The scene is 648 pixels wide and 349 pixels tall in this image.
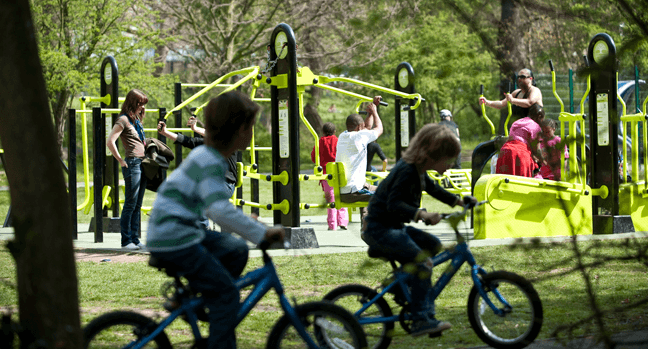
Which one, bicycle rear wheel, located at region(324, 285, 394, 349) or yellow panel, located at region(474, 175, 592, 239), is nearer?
bicycle rear wheel, located at region(324, 285, 394, 349)

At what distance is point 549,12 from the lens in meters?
2.99

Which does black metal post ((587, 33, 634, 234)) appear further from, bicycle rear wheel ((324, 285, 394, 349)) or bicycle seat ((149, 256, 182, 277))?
bicycle seat ((149, 256, 182, 277))

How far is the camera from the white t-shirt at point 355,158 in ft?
31.7

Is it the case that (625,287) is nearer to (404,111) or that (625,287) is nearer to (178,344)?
(178,344)

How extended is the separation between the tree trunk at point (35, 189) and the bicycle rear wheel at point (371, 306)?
1.69m

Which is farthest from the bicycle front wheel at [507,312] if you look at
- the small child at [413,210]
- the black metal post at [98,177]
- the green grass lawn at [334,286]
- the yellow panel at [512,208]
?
the black metal post at [98,177]

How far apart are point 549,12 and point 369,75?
27678 mm

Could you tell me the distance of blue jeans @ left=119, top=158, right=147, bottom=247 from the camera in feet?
29.4

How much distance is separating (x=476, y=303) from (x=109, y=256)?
5145 mm

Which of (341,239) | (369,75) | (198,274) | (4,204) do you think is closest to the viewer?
(198,274)

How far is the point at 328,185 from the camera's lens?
37.1 ft

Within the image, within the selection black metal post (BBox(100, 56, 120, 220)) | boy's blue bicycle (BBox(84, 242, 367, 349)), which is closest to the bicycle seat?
boy's blue bicycle (BBox(84, 242, 367, 349))

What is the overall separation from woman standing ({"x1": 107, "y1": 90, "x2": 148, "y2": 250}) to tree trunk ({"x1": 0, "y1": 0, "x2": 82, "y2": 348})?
5863mm

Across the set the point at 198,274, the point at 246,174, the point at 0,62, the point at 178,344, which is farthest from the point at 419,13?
the point at 246,174
